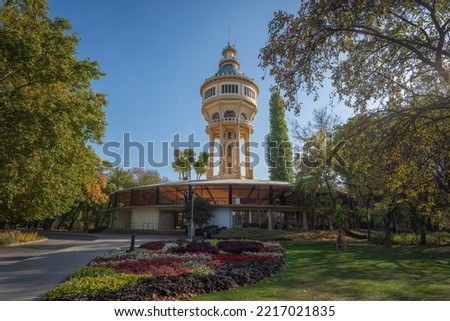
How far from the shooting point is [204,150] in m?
60.4

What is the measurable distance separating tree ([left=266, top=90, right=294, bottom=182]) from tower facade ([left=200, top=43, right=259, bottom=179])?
5.18 metres

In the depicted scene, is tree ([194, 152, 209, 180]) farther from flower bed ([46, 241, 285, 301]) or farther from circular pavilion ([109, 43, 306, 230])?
flower bed ([46, 241, 285, 301])

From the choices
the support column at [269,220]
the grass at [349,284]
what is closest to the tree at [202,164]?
the support column at [269,220]

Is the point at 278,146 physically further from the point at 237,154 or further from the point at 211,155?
the point at 211,155

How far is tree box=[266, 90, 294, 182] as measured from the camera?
180 feet

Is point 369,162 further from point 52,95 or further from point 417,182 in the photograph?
point 52,95

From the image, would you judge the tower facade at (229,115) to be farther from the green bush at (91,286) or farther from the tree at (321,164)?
the green bush at (91,286)

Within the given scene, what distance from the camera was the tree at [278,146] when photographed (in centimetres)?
5500

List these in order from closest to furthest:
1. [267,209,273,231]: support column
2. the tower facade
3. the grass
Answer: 1. the grass
2. [267,209,273,231]: support column
3. the tower facade

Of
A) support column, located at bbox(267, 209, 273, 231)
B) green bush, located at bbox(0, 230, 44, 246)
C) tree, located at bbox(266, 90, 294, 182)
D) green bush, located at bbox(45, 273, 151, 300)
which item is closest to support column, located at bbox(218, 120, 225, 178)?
tree, located at bbox(266, 90, 294, 182)

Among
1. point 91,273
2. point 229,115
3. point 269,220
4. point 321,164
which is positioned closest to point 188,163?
point 229,115

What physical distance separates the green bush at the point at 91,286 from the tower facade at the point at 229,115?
42.5 meters

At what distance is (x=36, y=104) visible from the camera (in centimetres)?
1562

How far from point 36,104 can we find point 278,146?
148ft
